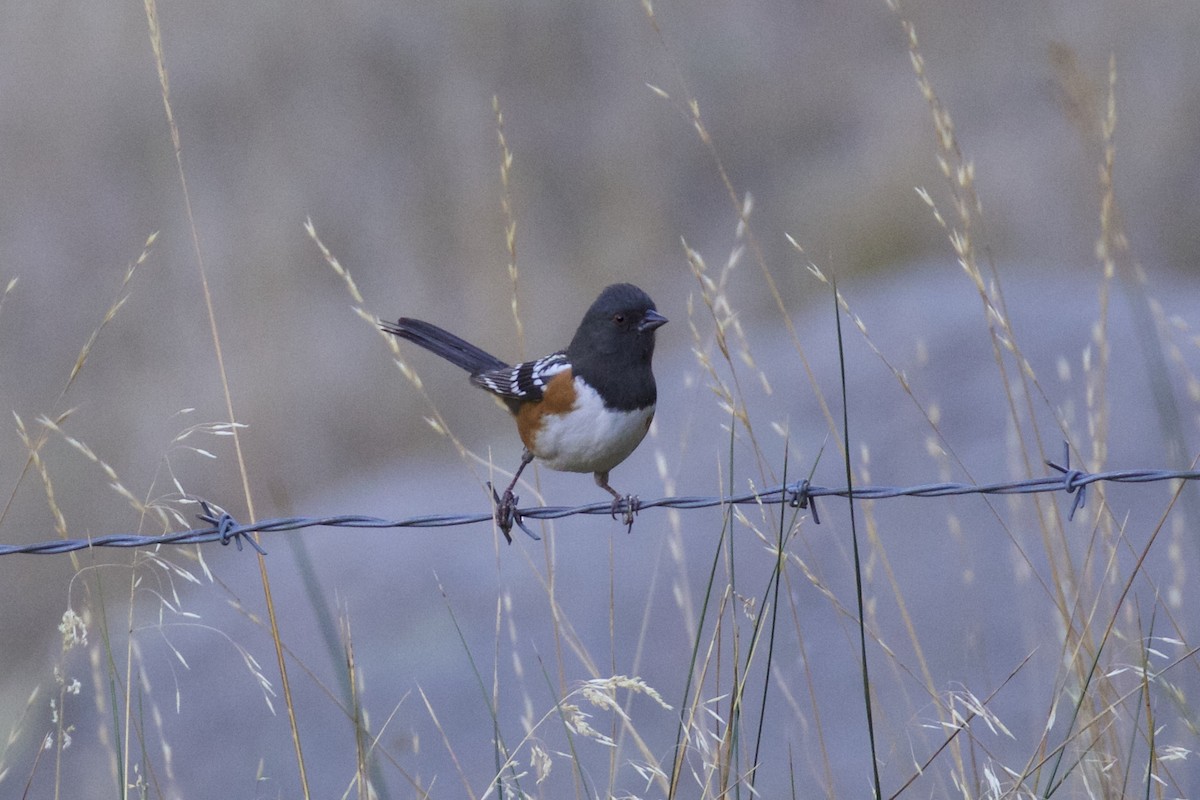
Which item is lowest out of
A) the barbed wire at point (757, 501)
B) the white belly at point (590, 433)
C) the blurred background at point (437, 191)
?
the barbed wire at point (757, 501)

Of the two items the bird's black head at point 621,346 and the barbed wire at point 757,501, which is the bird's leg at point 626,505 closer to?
the barbed wire at point 757,501

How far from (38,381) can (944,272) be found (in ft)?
25.5

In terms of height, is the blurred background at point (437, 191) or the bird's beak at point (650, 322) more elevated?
the blurred background at point (437, 191)

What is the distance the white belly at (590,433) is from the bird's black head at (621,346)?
3 cm

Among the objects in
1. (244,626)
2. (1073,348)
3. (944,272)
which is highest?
(944,272)

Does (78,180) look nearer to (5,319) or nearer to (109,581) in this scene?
(5,319)

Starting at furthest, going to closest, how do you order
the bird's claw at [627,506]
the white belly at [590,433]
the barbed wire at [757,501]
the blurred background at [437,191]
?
the blurred background at [437,191] < the white belly at [590,433] < the bird's claw at [627,506] < the barbed wire at [757,501]

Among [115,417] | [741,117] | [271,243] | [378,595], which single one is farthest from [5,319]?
[378,595]

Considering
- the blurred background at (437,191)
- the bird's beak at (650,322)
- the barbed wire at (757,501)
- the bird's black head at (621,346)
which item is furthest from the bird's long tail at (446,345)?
the blurred background at (437,191)

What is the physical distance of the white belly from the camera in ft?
9.48

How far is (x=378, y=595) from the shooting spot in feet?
13.6

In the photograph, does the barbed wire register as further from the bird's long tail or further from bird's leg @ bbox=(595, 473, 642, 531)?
the bird's long tail

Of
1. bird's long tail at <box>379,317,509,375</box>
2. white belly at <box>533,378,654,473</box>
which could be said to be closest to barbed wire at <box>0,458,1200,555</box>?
white belly at <box>533,378,654,473</box>

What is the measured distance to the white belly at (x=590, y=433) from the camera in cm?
289
